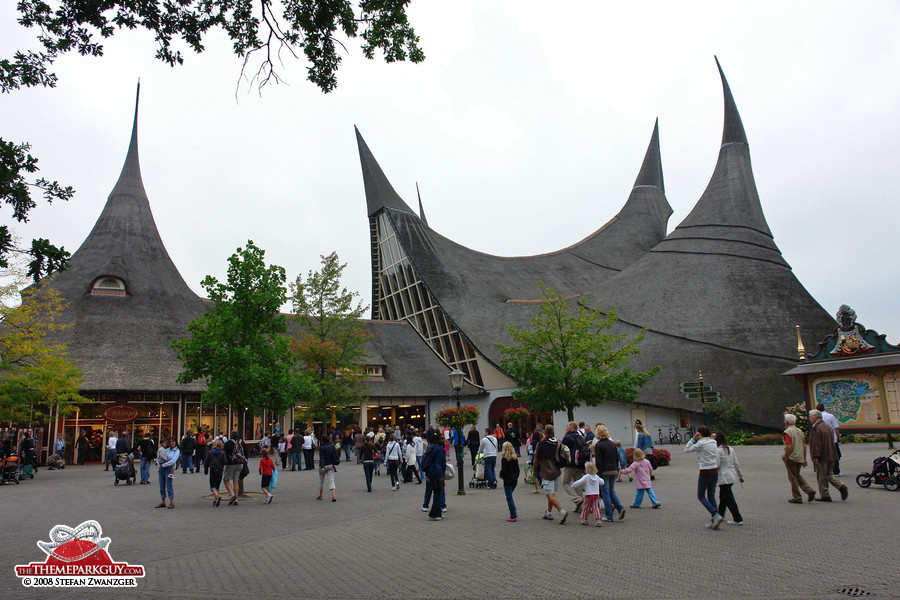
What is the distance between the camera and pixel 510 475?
31.9 ft

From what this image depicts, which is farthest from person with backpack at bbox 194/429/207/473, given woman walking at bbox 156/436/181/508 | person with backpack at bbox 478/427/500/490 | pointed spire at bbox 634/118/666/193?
pointed spire at bbox 634/118/666/193

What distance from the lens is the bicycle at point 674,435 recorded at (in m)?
29.9

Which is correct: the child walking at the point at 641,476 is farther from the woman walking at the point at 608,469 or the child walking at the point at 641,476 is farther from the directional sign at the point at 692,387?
the directional sign at the point at 692,387

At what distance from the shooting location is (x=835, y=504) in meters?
10.2

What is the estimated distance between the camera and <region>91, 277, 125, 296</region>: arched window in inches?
1130

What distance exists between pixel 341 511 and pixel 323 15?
8.67m

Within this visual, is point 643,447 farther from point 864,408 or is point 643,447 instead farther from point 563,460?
point 864,408

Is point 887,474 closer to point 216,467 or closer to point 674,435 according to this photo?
point 216,467

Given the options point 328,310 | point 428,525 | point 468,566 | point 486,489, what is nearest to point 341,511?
point 428,525

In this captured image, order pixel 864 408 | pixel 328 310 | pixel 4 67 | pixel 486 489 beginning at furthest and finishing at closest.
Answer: pixel 328 310, pixel 864 408, pixel 486 489, pixel 4 67

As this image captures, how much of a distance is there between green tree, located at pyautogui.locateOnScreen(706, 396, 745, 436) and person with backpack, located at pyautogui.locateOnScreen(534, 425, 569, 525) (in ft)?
68.9

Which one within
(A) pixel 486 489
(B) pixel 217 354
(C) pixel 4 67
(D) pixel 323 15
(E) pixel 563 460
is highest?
(D) pixel 323 15

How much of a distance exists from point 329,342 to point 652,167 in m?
43.0

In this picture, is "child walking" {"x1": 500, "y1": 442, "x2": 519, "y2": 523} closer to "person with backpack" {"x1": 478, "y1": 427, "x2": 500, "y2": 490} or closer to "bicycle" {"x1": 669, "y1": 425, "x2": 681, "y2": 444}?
"person with backpack" {"x1": 478, "y1": 427, "x2": 500, "y2": 490}
